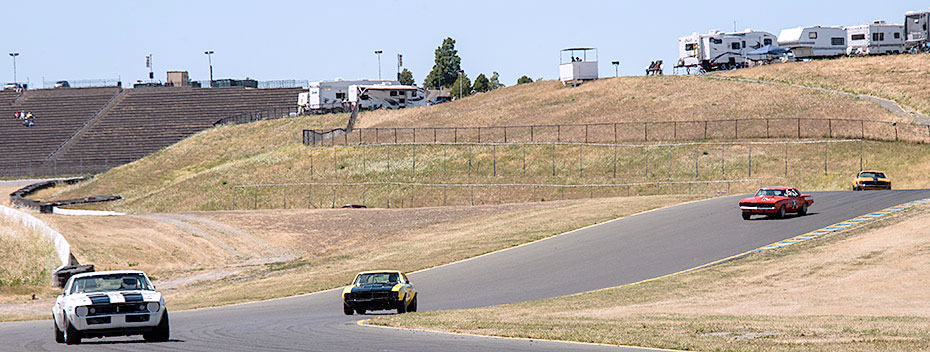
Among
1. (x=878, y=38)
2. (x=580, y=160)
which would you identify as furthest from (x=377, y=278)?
(x=878, y=38)

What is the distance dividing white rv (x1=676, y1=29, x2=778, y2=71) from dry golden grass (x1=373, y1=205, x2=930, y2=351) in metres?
75.9

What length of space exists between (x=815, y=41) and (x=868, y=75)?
41.1 feet

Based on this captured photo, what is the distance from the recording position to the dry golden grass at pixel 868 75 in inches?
3538

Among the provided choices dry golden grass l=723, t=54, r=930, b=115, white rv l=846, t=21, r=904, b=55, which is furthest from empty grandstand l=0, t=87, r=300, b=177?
white rv l=846, t=21, r=904, b=55

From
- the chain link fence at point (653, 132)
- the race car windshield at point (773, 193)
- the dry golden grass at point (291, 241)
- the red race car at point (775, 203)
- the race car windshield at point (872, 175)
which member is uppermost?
the chain link fence at point (653, 132)

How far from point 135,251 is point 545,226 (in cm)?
1896

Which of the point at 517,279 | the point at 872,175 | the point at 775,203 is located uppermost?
the point at 872,175

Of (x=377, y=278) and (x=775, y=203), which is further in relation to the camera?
(x=775, y=203)

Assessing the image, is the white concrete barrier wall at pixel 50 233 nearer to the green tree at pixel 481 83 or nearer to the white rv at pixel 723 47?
the white rv at pixel 723 47

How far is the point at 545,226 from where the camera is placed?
160 feet

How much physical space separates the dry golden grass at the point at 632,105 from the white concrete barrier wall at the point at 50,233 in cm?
5412

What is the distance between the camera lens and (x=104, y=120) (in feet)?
398

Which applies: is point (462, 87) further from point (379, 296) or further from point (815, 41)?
point (379, 296)

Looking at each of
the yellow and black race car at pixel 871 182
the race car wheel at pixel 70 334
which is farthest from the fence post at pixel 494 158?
the race car wheel at pixel 70 334
